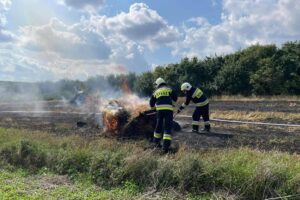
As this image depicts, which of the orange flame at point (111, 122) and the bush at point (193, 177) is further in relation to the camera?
the orange flame at point (111, 122)

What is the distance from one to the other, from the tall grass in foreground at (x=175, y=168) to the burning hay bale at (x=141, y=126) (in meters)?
3.72

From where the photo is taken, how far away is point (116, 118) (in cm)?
1514

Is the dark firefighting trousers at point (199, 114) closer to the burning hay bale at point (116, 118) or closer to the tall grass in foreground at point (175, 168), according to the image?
the burning hay bale at point (116, 118)

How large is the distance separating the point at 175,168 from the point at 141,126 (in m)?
6.52

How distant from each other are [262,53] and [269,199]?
3107cm

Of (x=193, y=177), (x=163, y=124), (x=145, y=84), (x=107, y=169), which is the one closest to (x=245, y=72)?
(x=145, y=84)

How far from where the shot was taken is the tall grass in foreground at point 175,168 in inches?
283

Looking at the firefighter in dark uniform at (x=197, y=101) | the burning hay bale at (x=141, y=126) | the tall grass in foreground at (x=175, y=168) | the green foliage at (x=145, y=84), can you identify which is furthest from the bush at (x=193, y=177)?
the green foliage at (x=145, y=84)

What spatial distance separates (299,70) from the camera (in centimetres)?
3272

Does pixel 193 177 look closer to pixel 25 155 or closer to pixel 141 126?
pixel 25 155

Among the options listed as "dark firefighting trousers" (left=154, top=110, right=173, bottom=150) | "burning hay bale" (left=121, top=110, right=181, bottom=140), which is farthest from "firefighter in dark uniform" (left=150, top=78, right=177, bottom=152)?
"burning hay bale" (left=121, top=110, right=181, bottom=140)

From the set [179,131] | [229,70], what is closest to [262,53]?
[229,70]

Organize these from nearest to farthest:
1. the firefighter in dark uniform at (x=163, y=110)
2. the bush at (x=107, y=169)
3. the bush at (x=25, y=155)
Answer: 1. the bush at (x=107, y=169)
2. the bush at (x=25, y=155)
3. the firefighter in dark uniform at (x=163, y=110)

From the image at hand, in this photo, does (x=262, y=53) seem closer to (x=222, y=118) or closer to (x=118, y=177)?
(x=222, y=118)
